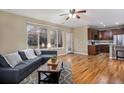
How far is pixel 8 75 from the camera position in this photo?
3.31 meters

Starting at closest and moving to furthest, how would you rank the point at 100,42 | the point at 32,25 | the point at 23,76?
1. the point at 23,76
2. the point at 32,25
3. the point at 100,42

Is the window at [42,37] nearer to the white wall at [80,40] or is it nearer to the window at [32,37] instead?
the window at [32,37]

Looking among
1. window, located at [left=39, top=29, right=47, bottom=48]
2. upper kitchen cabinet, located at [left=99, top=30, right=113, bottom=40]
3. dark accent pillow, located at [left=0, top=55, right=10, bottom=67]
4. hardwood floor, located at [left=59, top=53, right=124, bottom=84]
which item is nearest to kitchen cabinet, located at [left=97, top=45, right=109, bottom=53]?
upper kitchen cabinet, located at [left=99, top=30, right=113, bottom=40]

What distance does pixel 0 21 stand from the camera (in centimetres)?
481

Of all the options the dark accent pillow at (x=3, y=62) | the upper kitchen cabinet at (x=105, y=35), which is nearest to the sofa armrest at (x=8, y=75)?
the dark accent pillow at (x=3, y=62)

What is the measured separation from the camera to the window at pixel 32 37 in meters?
6.73

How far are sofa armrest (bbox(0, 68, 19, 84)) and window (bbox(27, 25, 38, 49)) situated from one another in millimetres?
3485

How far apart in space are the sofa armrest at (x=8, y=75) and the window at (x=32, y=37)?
3485 mm

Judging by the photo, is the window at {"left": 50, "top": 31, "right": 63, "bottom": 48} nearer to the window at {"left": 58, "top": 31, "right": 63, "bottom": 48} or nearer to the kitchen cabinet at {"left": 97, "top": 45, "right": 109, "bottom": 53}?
the window at {"left": 58, "top": 31, "right": 63, "bottom": 48}
